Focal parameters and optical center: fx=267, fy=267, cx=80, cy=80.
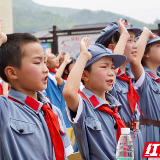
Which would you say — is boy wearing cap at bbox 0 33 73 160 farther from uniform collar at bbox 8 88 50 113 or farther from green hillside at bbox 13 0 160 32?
green hillside at bbox 13 0 160 32

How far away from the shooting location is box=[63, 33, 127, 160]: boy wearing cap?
1.82 metres

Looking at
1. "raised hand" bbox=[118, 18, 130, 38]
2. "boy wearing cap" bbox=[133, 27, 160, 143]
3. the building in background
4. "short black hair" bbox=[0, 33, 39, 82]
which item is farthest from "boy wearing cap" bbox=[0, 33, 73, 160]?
the building in background

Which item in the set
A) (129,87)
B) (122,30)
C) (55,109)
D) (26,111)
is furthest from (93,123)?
(122,30)

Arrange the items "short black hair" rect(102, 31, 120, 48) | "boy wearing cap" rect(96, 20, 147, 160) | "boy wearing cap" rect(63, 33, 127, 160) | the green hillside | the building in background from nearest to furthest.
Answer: "boy wearing cap" rect(63, 33, 127, 160) < "boy wearing cap" rect(96, 20, 147, 160) < "short black hair" rect(102, 31, 120, 48) < the building in background < the green hillside

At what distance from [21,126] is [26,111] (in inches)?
4.6

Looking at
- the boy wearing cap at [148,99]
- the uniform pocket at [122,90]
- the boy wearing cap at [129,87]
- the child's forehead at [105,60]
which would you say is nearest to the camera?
the child's forehead at [105,60]

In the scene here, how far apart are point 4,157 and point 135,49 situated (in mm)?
1670

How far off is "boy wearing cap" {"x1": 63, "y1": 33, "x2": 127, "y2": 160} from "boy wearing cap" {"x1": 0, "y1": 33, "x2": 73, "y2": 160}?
Result: 13 centimetres

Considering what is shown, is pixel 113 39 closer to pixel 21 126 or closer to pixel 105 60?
pixel 105 60

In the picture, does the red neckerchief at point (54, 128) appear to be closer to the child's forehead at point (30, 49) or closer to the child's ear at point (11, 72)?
the child's ear at point (11, 72)

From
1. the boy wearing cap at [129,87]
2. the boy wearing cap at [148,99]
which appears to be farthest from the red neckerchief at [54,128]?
the boy wearing cap at [148,99]

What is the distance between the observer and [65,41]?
9508mm

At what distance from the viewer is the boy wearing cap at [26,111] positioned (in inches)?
61.0

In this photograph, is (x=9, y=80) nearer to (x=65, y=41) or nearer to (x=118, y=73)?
(x=118, y=73)
